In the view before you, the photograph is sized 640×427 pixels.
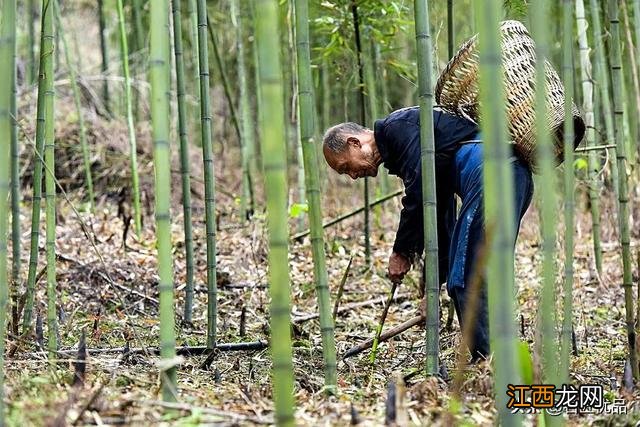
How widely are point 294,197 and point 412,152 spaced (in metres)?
5.68

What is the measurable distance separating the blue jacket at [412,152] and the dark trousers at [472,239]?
101 mm

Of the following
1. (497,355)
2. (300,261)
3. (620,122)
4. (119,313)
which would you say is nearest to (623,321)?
(620,122)

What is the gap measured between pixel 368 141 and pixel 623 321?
1.89 m

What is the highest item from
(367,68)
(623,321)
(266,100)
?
(367,68)

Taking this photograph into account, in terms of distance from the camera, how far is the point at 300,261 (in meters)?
6.00

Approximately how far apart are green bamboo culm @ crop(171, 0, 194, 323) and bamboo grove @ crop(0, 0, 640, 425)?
10 mm

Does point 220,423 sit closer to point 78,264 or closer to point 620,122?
point 620,122

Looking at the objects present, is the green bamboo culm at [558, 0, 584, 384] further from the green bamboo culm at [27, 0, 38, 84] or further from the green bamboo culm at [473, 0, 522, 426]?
the green bamboo culm at [27, 0, 38, 84]

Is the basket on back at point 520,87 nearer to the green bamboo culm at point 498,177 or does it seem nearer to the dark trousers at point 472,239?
the dark trousers at point 472,239

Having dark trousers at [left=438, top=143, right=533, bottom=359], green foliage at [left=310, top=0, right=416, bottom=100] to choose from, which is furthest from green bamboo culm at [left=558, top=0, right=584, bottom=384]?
green foliage at [left=310, top=0, right=416, bottom=100]

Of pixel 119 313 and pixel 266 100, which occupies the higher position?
pixel 266 100

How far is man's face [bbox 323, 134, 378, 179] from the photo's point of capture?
3.60m

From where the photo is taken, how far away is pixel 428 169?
2.80 metres

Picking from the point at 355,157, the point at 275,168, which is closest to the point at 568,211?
the point at 275,168
